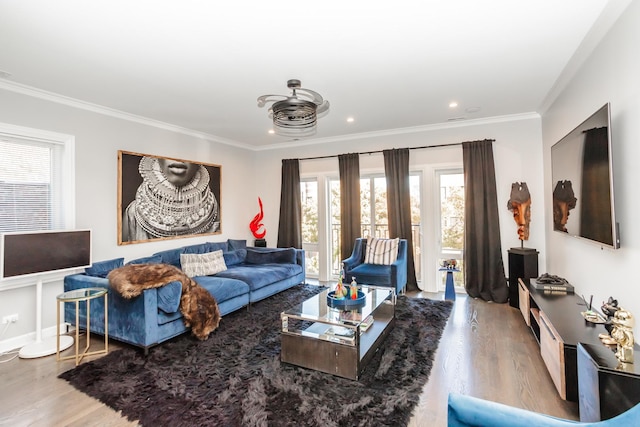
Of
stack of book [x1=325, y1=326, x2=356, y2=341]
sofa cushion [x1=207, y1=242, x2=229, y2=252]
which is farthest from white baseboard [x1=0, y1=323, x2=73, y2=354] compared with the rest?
stack of book [x1=325, y1=326, x2=356, y2=341]

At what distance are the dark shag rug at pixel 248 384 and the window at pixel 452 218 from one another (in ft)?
6.27

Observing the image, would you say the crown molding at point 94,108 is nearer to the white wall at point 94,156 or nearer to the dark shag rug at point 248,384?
the white wall at point 94,156

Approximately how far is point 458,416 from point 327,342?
1606 millimetres

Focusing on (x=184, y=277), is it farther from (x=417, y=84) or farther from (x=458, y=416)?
(x=417, y=84)

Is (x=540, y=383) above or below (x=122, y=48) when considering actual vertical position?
below

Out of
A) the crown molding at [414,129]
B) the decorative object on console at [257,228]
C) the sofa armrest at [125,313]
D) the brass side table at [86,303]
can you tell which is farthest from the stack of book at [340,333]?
the crown molding at [414,129]

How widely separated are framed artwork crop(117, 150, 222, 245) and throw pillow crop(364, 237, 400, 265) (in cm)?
265

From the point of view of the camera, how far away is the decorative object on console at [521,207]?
172 inches

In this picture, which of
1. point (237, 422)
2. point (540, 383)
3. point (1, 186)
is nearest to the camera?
point (237, 422)

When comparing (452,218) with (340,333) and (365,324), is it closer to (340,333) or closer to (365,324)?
(365,324)

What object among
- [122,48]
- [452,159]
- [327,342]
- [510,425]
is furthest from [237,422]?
[452,159]

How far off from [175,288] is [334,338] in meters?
1.65

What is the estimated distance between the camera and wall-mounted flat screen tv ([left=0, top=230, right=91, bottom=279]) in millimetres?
2830

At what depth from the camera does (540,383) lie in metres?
2.40
